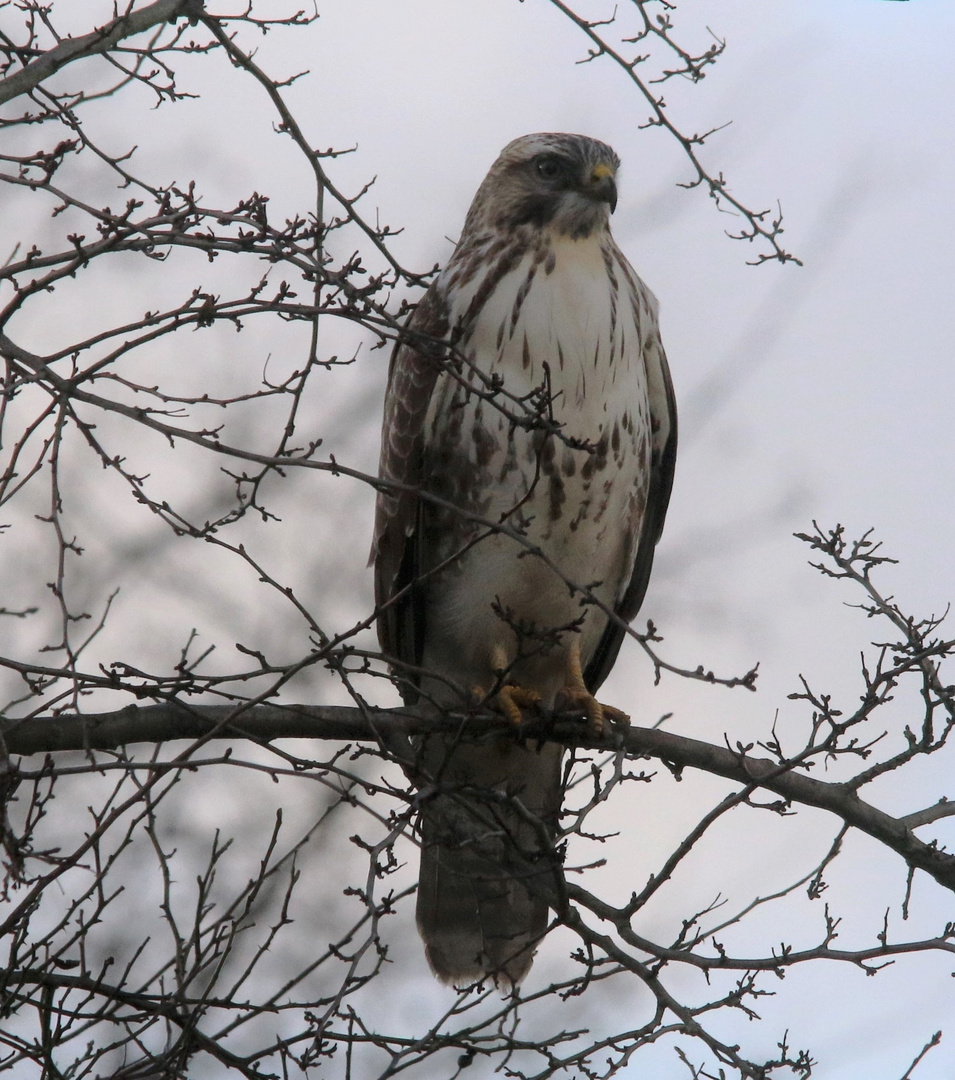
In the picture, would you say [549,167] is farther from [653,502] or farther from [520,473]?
[653,502]

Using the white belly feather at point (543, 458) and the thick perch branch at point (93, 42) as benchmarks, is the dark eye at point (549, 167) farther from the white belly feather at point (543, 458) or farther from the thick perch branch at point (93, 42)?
the thick perch branch at point (93, 42)

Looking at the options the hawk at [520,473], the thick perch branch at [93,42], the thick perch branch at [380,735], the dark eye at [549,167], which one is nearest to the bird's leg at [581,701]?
the hawk at [520,473]

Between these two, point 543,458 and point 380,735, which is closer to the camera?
point 380,735

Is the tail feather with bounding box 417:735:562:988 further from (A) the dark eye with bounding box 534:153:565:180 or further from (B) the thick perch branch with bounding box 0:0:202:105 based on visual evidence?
(B) the thick perch branch with bounding box 0:0:202:105

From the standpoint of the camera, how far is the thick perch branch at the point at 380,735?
337 cm

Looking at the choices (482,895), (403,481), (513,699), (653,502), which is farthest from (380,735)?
(653,502)

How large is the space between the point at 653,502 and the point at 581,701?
1.00 m

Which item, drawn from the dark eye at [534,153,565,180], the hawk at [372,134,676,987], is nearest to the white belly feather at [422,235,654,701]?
the hawk at [372,134,676,987]

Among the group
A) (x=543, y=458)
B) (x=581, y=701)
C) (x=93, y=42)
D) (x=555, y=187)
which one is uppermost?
(x=555, y=187)

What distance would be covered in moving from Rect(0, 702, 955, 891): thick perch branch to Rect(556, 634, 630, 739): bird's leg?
0.46ft

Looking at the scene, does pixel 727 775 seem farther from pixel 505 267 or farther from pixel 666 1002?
pixel 505 267

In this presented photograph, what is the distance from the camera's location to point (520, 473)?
4.51 meters

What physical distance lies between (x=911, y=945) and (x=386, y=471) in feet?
7.50

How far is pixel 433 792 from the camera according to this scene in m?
2.90
